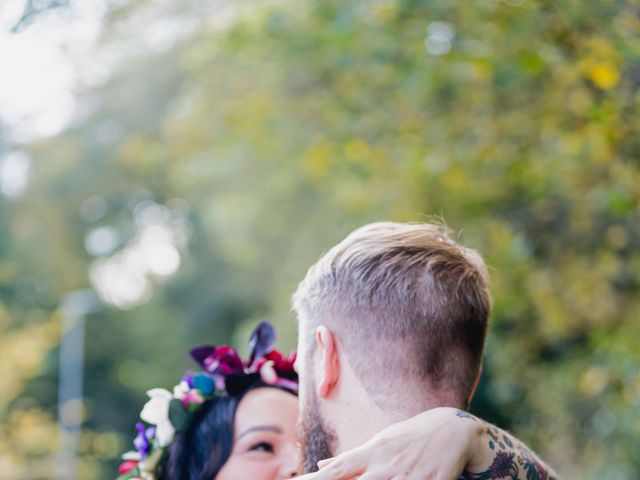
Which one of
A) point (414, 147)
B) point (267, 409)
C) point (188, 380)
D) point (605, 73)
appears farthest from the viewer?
point (414, 147)

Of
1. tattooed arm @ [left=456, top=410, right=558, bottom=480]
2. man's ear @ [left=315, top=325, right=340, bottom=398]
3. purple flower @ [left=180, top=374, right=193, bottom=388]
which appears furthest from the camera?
purple flower @ [left=180, top=374, right=193, bottom=388]

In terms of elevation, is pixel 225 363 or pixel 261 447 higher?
pixel 225 363

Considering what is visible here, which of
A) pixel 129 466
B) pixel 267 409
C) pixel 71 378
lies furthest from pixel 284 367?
pixel 71 378

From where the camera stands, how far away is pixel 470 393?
90.3 inches

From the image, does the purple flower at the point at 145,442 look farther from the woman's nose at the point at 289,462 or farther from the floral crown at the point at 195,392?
the woman's nose at the point at 289,462

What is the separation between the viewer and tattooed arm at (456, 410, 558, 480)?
2.13 metres

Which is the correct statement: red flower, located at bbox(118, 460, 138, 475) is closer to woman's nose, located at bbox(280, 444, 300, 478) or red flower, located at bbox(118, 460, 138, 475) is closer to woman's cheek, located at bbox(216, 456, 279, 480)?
woman's cheek, located at bbox(216, 456, 279, 480)

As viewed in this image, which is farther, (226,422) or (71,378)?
(71,378)

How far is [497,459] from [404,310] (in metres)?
0.37

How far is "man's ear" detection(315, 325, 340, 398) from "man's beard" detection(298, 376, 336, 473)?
53 mm

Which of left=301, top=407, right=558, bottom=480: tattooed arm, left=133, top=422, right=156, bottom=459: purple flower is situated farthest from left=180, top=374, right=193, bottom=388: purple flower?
left=301, top=407, right=558, bottom=480: tattooed arm

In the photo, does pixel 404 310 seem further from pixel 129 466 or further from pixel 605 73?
pixel 605 73

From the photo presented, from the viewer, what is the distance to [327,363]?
2236 millimetres

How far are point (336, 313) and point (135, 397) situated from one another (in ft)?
96.0
